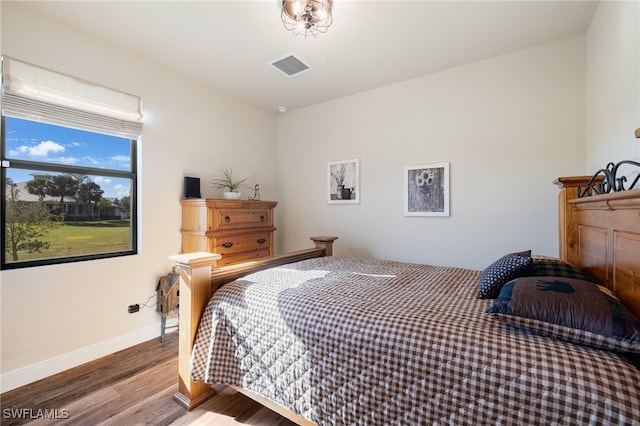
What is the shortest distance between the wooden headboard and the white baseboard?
3353mm

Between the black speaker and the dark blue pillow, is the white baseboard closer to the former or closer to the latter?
the black speaker

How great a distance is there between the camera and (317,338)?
4.26ft

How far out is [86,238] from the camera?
2385mm

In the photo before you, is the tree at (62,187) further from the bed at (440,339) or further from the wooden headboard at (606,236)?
the wooden headboard at (606,236)

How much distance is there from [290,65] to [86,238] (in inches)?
96.9

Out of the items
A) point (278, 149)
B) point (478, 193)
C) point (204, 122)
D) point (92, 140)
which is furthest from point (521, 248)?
point (92, 140)

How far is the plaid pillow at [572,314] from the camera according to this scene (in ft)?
2.90

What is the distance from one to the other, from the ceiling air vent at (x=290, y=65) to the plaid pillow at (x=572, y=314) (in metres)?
2.60

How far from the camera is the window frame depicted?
6.36 feet

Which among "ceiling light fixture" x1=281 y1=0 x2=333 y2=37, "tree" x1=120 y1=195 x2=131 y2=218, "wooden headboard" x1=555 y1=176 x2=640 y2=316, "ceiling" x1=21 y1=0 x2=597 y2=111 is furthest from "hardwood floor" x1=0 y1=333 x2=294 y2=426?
"ceiling" x1=21 y1=0 x2=597 y2=111

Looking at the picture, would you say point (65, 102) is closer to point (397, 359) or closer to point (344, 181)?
point (344, 181)

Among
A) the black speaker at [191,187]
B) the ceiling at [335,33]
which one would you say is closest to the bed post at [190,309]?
the black speaker at [191,187]

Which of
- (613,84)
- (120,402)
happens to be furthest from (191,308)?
(613,84)

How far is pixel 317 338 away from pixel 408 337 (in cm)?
42
